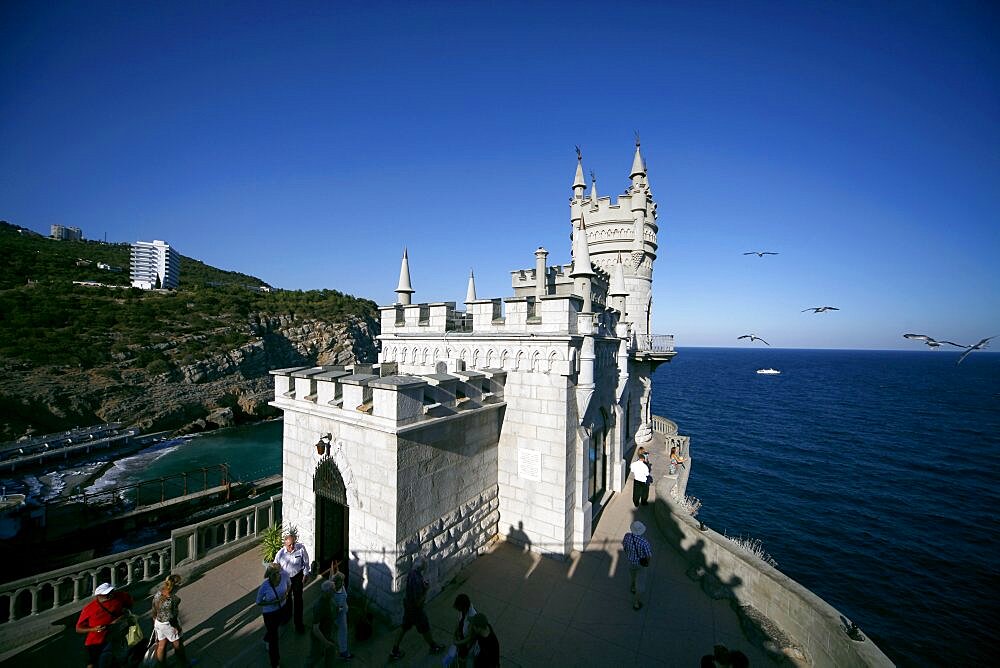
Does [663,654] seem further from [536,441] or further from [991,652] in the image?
[991,652]

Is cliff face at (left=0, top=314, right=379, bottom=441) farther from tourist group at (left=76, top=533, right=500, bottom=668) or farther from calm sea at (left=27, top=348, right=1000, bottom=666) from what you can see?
tourist group at (left=76, top=533, right=500, bottom=668)

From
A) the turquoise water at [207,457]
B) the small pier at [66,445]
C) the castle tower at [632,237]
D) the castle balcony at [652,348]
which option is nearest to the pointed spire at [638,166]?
the castle tower at [632,237]

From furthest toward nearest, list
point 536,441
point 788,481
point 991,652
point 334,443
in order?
point 788,481 < point 991,652 < point 536,441 < point 334,443

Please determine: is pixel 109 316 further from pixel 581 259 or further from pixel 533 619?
pixel 533 619

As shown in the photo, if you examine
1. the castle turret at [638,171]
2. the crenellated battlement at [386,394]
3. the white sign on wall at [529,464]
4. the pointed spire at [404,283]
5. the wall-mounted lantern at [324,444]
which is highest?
the castle turret at [638,171]

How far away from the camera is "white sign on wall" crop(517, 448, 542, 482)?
887 cm

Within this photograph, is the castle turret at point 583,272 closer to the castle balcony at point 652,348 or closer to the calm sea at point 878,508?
the castle balcony at point 652,348

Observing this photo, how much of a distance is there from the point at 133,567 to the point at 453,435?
7.37m

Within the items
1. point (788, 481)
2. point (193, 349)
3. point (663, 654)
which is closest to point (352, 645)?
point (663, 654)

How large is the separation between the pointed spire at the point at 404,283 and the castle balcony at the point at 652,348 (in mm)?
10757

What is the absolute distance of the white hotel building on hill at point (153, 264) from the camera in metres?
66.2

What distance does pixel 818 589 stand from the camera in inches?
617

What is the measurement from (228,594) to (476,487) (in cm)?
526

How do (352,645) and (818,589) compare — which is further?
(818,589)
